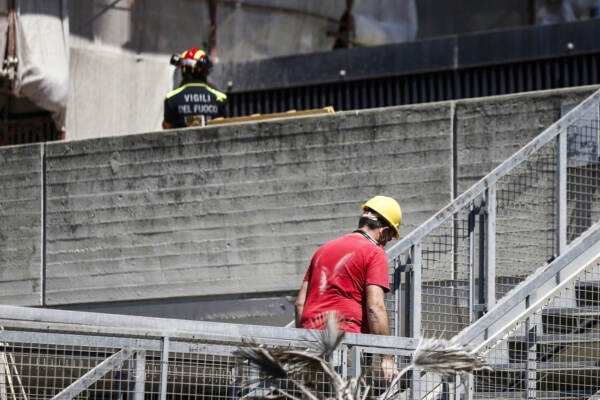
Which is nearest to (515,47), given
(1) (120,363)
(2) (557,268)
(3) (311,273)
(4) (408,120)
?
(4) (408,120)

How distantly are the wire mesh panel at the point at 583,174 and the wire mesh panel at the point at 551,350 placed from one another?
918mm

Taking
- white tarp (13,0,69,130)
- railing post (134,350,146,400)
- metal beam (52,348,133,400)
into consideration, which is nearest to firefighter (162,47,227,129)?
white tarp (13,0,69,130)

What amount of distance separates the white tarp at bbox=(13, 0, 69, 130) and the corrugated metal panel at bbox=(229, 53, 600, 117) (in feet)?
6.93

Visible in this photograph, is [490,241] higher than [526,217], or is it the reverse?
[526,217]

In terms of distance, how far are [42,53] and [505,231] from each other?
22.2 feet

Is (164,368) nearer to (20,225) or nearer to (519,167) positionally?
(519,167)

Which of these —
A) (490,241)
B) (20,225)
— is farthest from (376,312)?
(20,225)

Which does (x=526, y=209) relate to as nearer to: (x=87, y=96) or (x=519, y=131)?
(x=519, y=131)

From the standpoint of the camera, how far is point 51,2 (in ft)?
45.6

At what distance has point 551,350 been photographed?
764 cm

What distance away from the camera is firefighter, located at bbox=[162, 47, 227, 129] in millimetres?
11570

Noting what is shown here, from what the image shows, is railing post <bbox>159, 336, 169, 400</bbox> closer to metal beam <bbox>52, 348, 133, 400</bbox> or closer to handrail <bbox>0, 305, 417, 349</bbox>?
handrail <bbox>0, 305, 417, 349</bbox>

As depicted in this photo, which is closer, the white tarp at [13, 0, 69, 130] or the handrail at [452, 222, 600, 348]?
the handrail at [452, 222, 600, 348]

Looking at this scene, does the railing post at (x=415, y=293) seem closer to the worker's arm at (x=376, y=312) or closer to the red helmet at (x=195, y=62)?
the worker's arm at (x=376, y=312)
